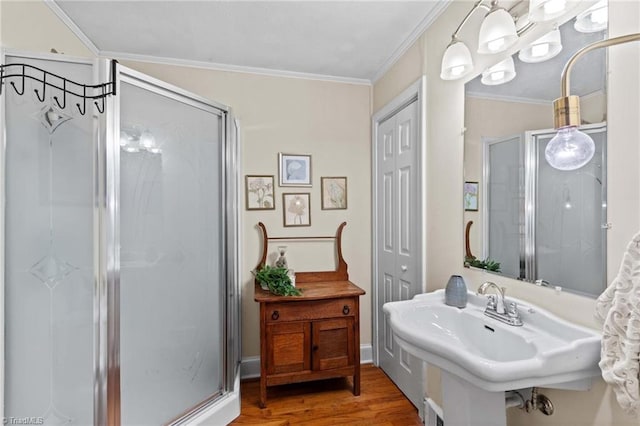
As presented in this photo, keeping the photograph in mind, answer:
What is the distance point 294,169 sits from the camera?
2623mm

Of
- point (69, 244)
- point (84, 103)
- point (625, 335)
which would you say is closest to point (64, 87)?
point (84, 103)

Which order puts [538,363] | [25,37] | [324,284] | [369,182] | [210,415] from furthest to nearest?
[369,182] → [324,284] → [210,415] → [25,37] → [538,363]

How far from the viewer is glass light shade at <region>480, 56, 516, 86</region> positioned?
1.34 metres

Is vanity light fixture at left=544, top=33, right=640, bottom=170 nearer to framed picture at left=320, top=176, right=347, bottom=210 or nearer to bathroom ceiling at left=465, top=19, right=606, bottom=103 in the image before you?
bathroom ceiling at left=465, top=19, right=606, bottom=103

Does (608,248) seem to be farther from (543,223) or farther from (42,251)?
(42,251)

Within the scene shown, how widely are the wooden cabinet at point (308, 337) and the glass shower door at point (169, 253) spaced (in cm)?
29

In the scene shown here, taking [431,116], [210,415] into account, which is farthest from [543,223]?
[210,415]

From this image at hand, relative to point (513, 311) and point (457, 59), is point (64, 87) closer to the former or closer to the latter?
point (457, 59)

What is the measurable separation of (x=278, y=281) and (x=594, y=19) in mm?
1968

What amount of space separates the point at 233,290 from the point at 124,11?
5.88 feet

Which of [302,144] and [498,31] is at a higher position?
[498,31]

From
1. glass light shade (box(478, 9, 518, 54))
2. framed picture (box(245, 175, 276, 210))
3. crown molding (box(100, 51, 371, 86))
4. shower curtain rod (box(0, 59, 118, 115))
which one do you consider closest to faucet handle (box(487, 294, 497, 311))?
glass light shade (box(478, 9, 518, 54))

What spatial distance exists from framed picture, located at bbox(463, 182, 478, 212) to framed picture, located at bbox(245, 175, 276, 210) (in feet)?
4.86

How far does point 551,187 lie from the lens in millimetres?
1171
